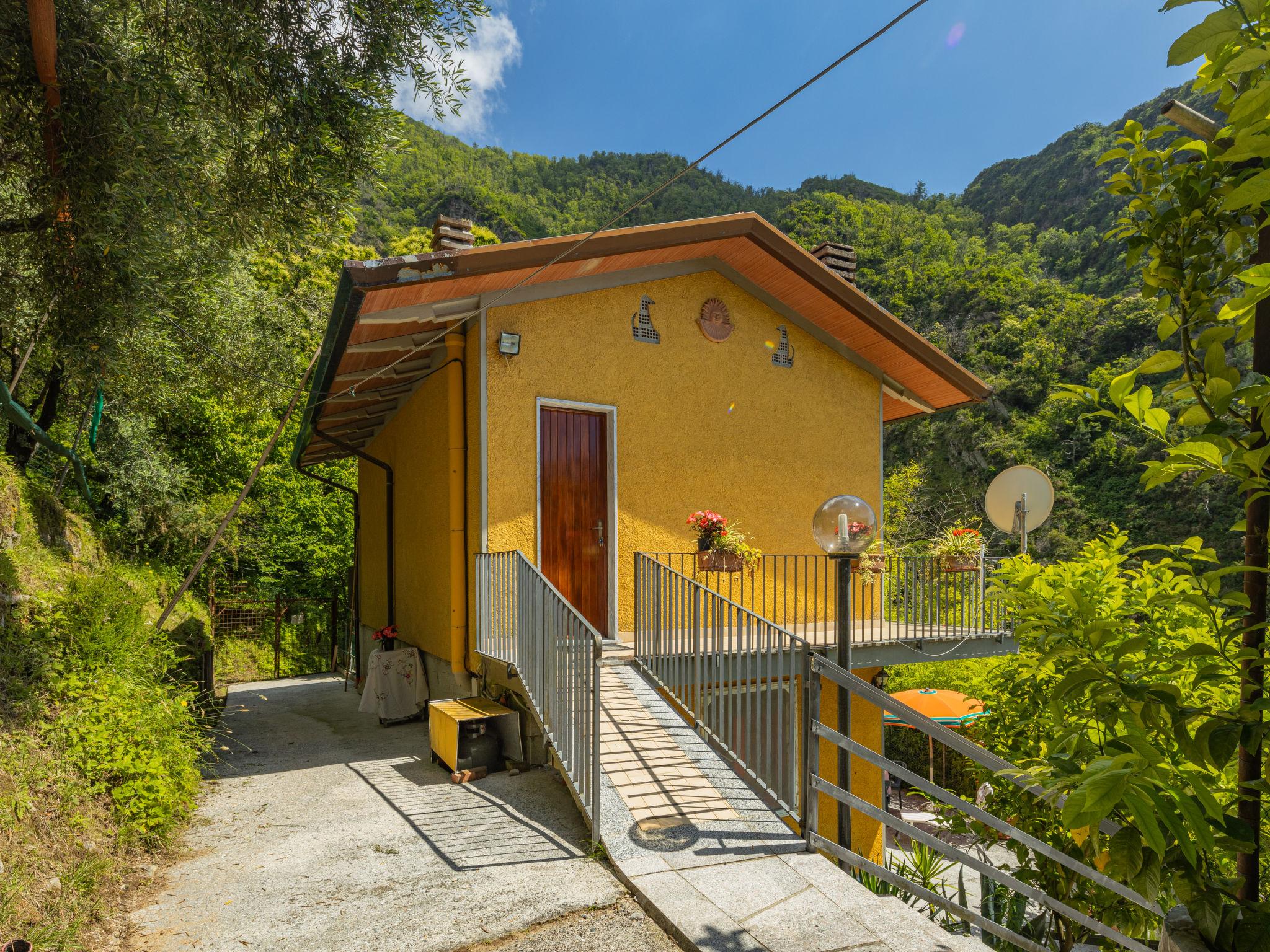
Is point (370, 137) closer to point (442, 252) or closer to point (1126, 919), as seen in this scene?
point (442, 252)

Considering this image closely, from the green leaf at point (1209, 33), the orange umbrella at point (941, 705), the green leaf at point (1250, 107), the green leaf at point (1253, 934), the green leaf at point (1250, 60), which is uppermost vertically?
the green leaf at point (1209, 33)

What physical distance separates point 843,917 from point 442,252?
4889 millimetres

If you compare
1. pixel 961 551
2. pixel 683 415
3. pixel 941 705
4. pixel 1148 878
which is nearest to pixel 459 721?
pixel 683 415

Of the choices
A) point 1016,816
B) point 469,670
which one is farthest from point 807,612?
point 1016,816

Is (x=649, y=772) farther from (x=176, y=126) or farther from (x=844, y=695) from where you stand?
(x=176, y=126)

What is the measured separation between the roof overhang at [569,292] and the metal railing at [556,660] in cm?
223

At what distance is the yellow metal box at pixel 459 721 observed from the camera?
568cm

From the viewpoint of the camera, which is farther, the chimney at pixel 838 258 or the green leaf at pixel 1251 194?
the chimney at pixel 838 258

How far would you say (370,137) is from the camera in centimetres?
521

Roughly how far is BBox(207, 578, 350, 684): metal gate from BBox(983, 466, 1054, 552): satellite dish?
11763 mm

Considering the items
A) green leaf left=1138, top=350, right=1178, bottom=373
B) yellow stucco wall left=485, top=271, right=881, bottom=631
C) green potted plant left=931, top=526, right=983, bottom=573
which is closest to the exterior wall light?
green leaf left=1138, top=350, right=1178, bottom=373

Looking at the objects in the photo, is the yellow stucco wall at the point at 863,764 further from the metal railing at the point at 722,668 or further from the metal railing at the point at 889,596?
the metal railing at the point at 722,668

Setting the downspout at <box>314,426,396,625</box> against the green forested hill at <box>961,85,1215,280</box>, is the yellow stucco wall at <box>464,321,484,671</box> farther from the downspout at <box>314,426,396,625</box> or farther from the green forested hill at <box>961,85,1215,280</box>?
the green forested hill at <box>961,85,1215,280</box>

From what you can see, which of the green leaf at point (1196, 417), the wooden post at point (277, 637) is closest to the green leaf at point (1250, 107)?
the green leaf at point (1196, 417)
